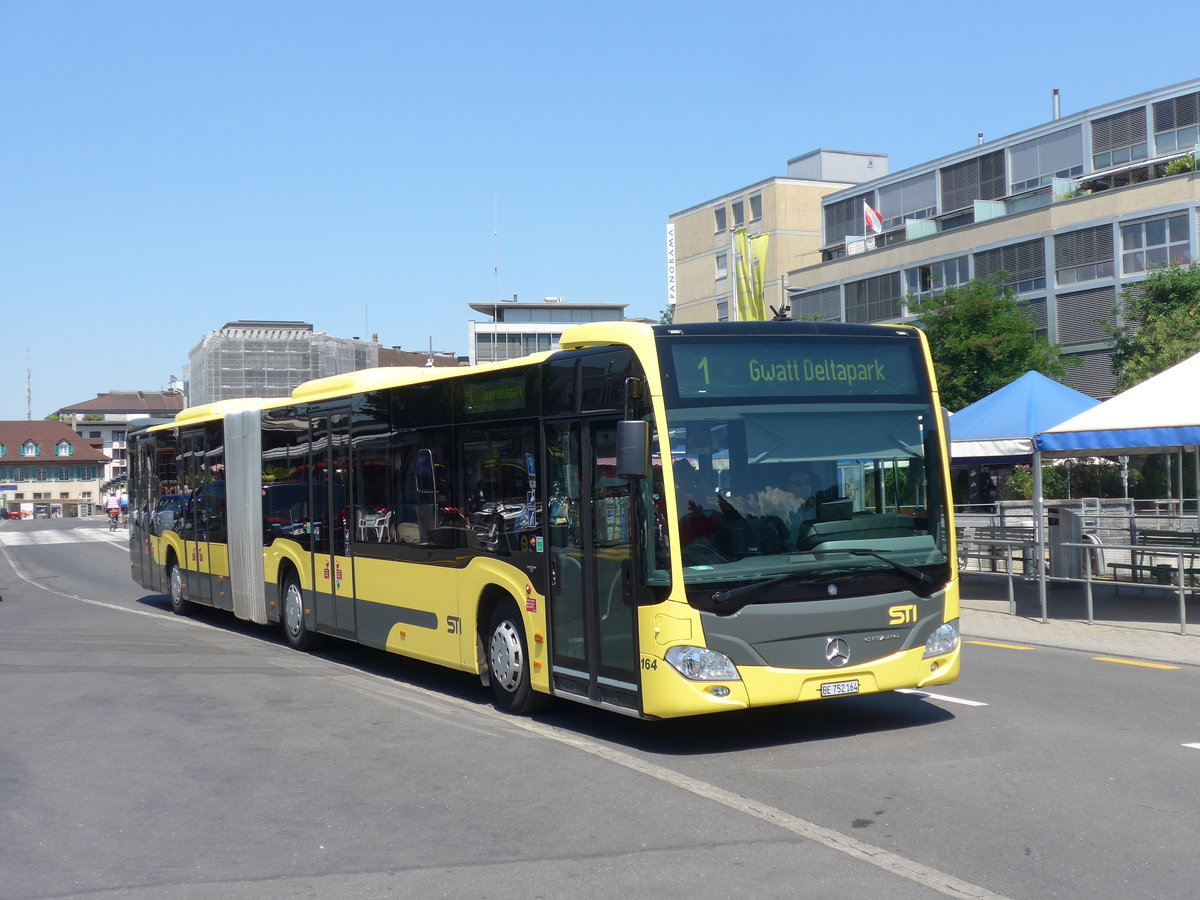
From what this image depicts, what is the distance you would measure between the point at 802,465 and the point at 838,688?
147cm

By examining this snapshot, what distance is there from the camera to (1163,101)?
5494cm

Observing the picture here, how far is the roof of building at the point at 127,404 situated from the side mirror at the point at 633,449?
565ft

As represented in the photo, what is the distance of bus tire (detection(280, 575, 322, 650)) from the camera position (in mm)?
14719

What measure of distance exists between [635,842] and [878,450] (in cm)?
353

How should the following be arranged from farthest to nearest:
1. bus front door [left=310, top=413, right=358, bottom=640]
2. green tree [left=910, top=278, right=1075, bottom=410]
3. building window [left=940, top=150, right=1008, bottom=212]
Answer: building window [left=940, top=150, right=1008, bottom=212]
green tree [left=910, top=278, right=1075, bottom=410]
bus front door [left=310, top=413, right=358, bottom=640]

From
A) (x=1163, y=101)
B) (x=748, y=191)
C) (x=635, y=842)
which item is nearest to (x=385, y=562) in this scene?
(x=635, y=842)

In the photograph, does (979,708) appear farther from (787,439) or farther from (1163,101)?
(1163,101)

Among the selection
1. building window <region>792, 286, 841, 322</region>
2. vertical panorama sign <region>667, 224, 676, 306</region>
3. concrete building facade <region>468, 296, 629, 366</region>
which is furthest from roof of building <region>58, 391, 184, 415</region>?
building window <region>792, 286, 841, 322</region>

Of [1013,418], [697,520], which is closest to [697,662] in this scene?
[697,520]

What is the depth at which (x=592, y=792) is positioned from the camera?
24.3 ft

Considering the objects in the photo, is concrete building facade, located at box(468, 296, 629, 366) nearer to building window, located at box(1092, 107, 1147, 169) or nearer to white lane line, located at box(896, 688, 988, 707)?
building window, located at box(1092, 107, 1147, 169)

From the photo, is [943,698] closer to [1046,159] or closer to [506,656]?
[506,656]

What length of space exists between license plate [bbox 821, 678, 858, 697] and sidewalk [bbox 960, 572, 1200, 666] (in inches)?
215

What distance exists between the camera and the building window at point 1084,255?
52656mm
